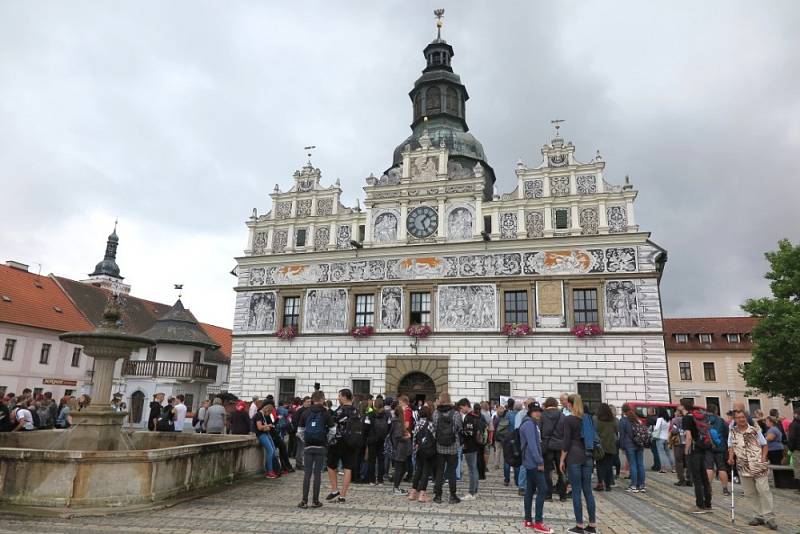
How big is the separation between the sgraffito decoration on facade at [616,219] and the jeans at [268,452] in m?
15.5

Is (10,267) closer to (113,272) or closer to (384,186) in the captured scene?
(384,186)

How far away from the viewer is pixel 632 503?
8562 millimetres

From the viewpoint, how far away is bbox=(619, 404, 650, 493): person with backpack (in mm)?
10000

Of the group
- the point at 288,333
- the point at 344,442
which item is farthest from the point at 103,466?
the point at 288,333

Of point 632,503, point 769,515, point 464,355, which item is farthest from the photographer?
point 464,355

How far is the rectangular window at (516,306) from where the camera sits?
2098 cm

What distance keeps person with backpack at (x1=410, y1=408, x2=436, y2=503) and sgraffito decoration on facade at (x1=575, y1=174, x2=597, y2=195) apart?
617 inches

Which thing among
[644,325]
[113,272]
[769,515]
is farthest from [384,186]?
[113,272]

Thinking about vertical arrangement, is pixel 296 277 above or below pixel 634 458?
above

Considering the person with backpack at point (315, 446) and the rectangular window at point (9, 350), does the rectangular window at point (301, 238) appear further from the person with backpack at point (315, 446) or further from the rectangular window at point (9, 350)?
the rectangular window at point (9, 350)

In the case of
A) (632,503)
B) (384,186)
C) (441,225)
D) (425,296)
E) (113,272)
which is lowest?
(632,503)

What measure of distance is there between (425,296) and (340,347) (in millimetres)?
4244

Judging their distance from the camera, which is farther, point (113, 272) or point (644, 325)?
point (113, 272)

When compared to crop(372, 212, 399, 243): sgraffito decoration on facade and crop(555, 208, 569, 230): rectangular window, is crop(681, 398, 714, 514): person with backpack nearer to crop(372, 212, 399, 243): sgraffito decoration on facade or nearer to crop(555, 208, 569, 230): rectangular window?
crop(555, 208, 569, 230): rectangular window
